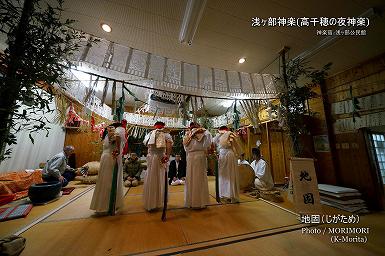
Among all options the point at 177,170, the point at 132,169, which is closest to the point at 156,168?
the point at 132,169

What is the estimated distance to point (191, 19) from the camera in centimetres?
241

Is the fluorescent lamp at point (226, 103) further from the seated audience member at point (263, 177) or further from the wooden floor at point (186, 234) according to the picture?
the wooden floor at point (186, 234)

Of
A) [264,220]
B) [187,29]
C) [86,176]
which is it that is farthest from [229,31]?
[86,176]

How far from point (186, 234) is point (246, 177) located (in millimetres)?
2877

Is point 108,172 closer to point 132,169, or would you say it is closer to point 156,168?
point 156,168

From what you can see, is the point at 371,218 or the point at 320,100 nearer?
the point at 371,218

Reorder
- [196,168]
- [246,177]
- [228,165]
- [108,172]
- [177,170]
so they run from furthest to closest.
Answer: [177,170]
[246,177]
[228,165]
[196,168]
[108,172]

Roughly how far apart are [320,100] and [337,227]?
3332mm

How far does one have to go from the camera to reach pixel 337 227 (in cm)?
224

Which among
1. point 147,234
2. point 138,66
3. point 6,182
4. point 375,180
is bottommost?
point 147,234

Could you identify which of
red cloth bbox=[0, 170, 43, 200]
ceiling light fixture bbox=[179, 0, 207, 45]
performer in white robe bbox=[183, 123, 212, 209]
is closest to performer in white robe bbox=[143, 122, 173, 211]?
performer in white robe bbox=[183, 123, 212, 209]

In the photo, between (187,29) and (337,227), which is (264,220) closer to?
(337,227)

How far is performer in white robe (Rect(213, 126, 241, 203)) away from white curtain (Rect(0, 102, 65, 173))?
4.71 m

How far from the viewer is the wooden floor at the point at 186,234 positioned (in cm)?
168
